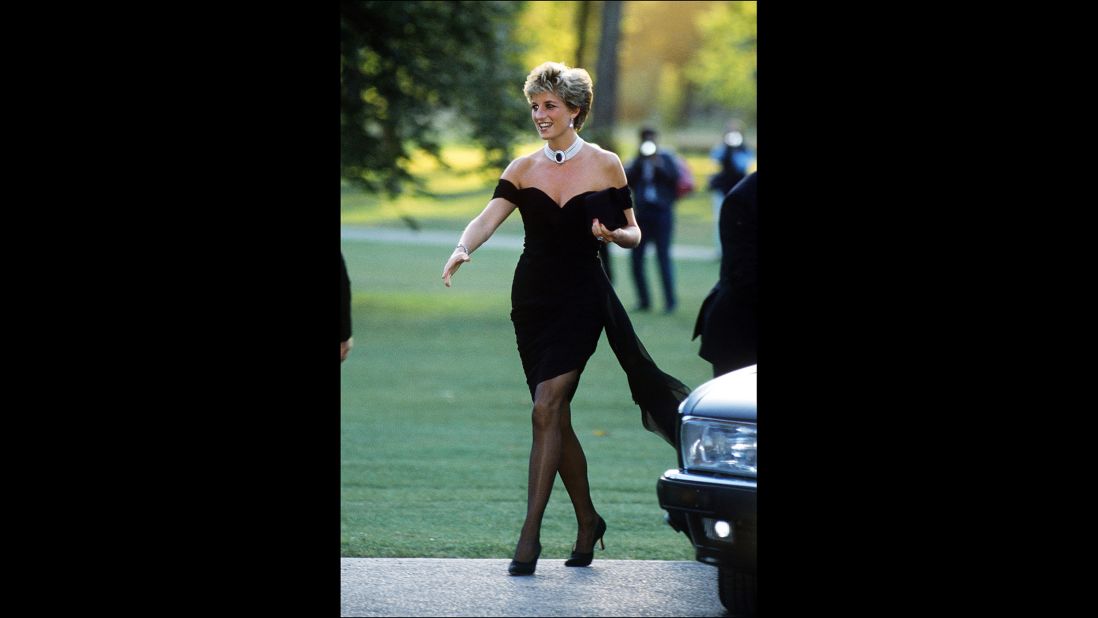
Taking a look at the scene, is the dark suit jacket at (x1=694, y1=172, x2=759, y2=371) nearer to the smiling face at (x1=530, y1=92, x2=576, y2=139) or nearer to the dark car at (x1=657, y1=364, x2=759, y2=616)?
the smiling face at (x1=530, y1=92, x2=576, y2=139)

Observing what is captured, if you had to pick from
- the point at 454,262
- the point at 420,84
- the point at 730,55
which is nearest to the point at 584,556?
the point at 454,262

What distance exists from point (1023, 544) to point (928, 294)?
2.57 feet

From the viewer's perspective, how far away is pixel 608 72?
26.2 m

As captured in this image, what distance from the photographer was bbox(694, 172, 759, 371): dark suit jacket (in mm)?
7309

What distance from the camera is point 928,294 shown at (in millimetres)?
4852

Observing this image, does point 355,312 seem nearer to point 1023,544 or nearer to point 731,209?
point 731,209

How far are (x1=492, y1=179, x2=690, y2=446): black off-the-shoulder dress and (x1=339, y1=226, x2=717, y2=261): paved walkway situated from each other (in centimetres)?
2013

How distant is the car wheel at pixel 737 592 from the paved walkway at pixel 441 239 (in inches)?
811

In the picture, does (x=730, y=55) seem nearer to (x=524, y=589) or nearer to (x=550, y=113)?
(x=550, y=113)

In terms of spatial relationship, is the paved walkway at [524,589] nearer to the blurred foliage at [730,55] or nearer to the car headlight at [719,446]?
the car headlight at [719,446]

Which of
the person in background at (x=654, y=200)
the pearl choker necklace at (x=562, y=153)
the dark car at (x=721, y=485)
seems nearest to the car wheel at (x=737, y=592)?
the dark car at (x=721, y=485)

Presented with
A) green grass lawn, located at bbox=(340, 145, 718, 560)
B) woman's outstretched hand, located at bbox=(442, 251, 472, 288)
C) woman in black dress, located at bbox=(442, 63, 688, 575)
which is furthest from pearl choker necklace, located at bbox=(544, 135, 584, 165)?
green grass lawn, located at bbox=(340, 145, 718, 560)
